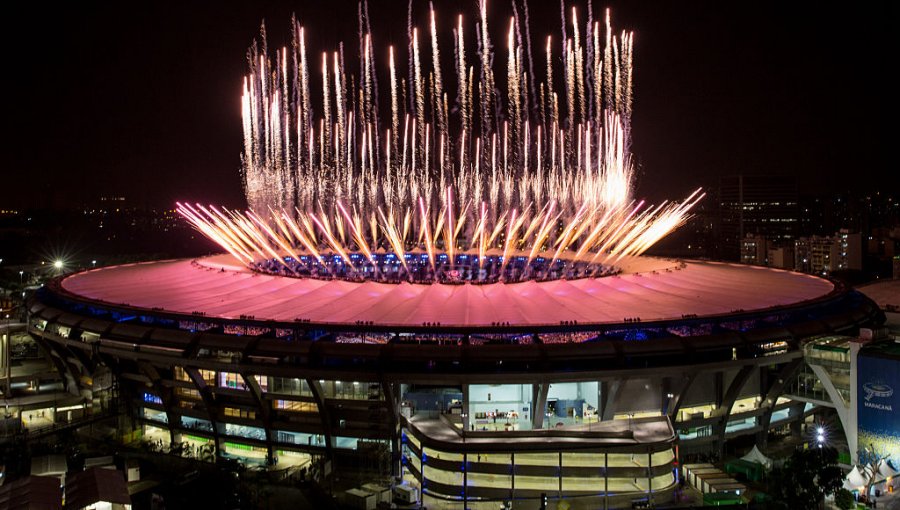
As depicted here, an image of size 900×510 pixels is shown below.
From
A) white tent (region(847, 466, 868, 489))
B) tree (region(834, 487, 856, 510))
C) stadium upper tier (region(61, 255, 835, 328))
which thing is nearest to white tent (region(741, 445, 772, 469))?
white tent (region(847, 466, 868, 489))

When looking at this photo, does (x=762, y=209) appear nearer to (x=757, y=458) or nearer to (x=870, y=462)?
(x=757, y=458)

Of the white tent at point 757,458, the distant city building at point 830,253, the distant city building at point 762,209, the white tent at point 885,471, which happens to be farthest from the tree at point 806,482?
the distant city building at point 762,209

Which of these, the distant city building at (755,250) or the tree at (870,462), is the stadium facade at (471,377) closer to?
the tree at (870,462)

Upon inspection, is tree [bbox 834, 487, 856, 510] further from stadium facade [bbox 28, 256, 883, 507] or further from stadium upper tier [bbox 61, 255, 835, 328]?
stadium upper tier [bbox 61, 255, 835, 328]

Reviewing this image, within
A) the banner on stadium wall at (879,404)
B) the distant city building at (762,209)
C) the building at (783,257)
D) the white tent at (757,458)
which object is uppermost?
the distant city building at (762,209)

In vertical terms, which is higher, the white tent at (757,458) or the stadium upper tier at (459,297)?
the stadium upper tier at (459,297)

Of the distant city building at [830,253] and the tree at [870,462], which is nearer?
the tree at [870,462]

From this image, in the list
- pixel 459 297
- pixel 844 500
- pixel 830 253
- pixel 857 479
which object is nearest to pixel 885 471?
pixel 857 479
